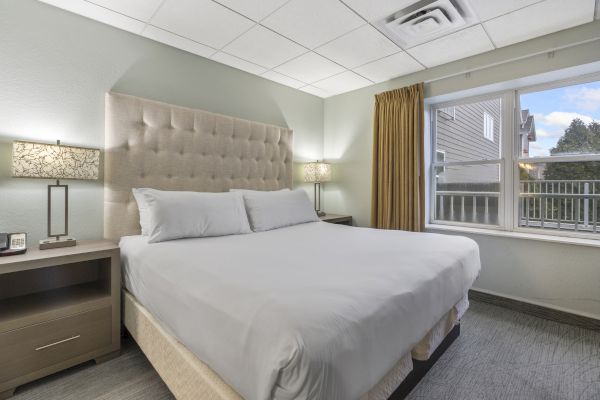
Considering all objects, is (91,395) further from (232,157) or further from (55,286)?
(232,157)

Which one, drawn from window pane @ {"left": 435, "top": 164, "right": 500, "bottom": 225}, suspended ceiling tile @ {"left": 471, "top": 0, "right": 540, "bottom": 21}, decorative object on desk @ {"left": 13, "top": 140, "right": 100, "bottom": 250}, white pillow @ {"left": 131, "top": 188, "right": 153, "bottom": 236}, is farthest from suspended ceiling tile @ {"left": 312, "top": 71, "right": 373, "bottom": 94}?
decorative object on desk @ {"left": 13, "top": 140, "right": 100, "bottom": 250}

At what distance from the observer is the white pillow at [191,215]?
79.6 inches

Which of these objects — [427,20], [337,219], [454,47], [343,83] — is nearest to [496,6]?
[427,20]

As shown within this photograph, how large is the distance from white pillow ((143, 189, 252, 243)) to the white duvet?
174 millimetres

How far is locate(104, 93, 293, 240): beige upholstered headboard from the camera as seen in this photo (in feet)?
7.43

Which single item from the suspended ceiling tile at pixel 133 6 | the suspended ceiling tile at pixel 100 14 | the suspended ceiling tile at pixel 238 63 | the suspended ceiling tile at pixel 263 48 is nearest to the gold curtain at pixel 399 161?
the suspended ceiling tile at pixel 263 48

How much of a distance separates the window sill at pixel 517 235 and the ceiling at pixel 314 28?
1.76 m

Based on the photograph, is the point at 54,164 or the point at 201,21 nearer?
the point at 54,164

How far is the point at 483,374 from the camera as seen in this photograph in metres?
1.73

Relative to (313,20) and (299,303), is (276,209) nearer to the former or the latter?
(313,20)

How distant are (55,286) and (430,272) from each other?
250 centimetres

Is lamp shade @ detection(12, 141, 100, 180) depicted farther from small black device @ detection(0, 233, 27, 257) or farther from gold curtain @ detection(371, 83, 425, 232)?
gold curtain @ detection(371, 83, 425, 232)

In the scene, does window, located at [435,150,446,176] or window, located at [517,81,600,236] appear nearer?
window, located at [517,81,600,236]

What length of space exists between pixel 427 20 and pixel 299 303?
7.86ft
